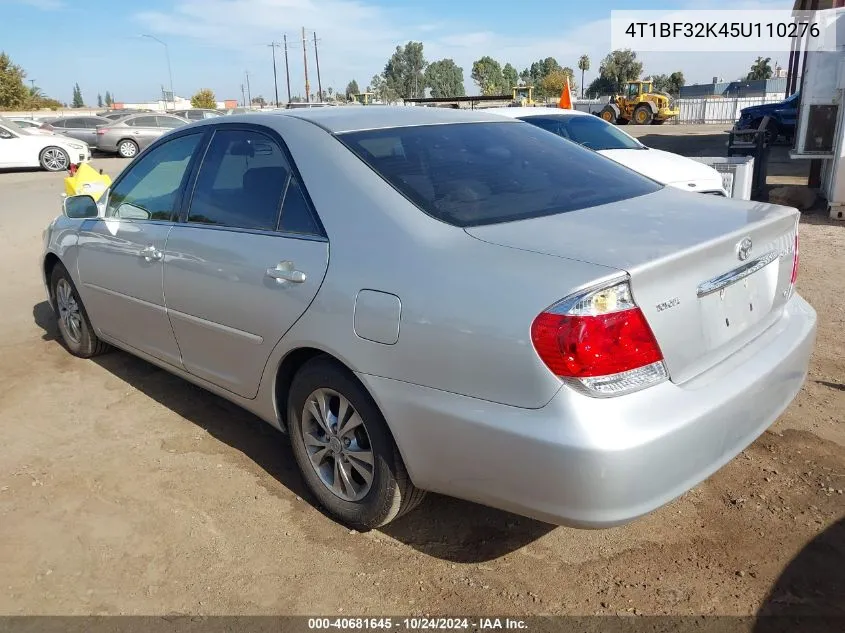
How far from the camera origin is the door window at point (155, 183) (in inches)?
144

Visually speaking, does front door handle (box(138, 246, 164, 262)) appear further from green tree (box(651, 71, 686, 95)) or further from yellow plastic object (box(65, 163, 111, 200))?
green tree (box(651, 71, 686, 95))

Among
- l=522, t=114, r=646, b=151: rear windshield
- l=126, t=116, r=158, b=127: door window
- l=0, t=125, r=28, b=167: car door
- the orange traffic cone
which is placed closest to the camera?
l=522, t=114, r=646, b=151: rear windshield

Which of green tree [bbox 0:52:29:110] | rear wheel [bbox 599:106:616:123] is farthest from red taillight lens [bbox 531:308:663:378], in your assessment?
green tree [bbox 0:52:29:110]

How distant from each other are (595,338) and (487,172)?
115 cm

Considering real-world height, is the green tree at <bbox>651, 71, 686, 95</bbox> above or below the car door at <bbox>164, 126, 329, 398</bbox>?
above

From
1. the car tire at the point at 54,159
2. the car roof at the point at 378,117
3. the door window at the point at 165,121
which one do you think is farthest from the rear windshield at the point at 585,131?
the door window at the point at 165,121

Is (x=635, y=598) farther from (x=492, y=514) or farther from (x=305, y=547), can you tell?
(x=305, y=547)

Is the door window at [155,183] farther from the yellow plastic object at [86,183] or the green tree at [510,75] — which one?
the green tree at [510,75]

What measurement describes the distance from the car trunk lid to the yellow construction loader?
37816 millimetres

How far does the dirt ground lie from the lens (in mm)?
2502

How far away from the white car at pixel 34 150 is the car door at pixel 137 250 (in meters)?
17.3

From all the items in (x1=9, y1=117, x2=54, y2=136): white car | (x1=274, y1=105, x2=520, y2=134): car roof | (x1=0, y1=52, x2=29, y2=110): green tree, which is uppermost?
(x1=0, y1=52, x2=29, y2=110): green tree

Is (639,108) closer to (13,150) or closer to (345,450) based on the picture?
(13,150)

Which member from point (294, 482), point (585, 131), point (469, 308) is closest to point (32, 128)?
point (585, 131)
